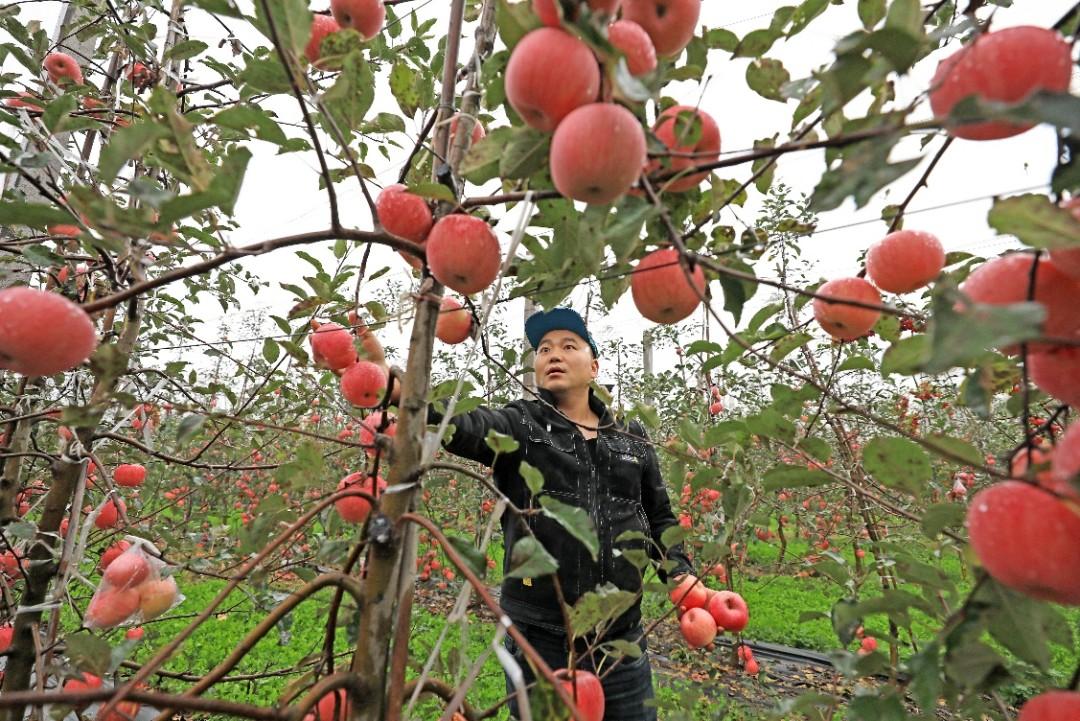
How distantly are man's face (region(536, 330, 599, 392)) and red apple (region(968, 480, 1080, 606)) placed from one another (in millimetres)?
1549

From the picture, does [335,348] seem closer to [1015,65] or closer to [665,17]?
[665,17]

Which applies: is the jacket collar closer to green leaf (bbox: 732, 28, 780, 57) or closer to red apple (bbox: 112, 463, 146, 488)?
green leaf (bbox: 732, 28, 780, 57)

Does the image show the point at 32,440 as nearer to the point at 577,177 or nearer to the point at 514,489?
the point at 514,489

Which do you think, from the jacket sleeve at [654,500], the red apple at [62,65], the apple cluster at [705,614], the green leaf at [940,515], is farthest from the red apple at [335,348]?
the red apple at [62,65]

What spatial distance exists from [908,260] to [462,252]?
0.70 meters

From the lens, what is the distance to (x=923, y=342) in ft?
2.08

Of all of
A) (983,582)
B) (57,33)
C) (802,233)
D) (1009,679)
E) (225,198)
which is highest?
(57,33)

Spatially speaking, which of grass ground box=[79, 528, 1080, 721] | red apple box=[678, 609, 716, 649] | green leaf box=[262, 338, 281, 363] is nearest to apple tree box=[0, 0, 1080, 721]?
green leaf box=[262, 338, 281, 363]

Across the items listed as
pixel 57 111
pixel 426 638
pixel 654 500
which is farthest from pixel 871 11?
pixel 426 638

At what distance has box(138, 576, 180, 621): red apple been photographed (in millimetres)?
1211

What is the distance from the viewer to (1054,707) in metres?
0.50

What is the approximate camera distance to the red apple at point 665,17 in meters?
0.67

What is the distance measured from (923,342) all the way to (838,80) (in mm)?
313

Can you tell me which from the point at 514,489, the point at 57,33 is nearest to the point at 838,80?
the point at 514,489
